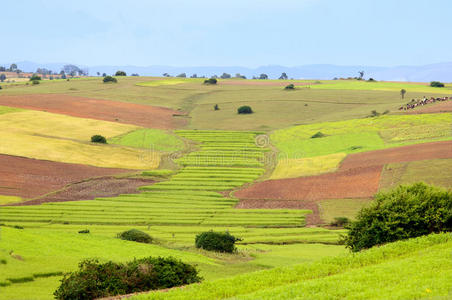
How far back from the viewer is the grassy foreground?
18.4 m

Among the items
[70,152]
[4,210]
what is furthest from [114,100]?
[4,210]

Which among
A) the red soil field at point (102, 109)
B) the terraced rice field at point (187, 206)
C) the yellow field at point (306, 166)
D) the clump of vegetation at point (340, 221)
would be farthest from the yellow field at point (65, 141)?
the clump of vegetation at point (340, 221)

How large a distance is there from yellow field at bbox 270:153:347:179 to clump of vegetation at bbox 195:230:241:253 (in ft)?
Result: 145

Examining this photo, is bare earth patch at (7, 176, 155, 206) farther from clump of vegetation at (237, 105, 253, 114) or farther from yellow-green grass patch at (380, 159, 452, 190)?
clump of vegetation at (237, 105, 253, 114)

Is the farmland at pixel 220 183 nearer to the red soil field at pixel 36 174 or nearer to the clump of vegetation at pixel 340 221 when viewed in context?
the red soil field at pixel 36 174

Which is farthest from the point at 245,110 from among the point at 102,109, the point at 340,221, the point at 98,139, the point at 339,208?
the point at 340,221

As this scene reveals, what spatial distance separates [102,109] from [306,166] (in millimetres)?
63893

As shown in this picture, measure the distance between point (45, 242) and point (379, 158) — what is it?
59.1 metres

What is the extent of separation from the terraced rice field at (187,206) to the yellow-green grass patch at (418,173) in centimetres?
1292

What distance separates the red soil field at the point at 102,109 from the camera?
429ft

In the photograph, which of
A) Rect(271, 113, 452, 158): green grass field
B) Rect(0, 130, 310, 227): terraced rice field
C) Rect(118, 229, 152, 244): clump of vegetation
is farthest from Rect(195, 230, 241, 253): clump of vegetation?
Rect(271, 113, 452, 158): green grass field

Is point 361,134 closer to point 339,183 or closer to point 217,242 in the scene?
point 339,183

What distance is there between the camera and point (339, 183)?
258 ft

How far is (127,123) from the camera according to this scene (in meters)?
128
